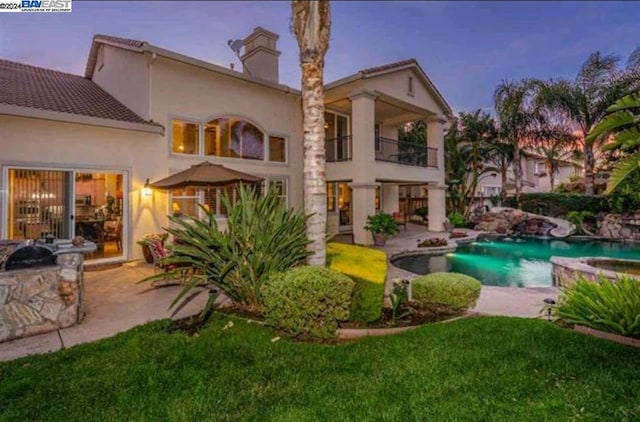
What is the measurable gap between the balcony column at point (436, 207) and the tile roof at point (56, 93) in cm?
1516

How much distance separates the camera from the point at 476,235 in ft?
64.7

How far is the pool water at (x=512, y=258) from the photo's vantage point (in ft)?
37.2

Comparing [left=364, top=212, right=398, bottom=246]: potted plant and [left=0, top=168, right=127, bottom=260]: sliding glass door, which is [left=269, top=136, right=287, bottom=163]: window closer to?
[left=364, top=212, right=398, bottom=246]: potted plant

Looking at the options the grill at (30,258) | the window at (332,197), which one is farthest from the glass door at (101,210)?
the window at (332,197)

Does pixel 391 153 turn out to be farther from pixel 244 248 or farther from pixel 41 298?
pixel 41 298

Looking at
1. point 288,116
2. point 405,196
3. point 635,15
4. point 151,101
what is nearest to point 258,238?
point 635,15

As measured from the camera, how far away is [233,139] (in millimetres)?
13836

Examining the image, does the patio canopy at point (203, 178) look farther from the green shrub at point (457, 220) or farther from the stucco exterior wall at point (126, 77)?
the green shrub at point (457, 220)

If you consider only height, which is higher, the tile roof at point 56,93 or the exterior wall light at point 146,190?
the tile roof at point 56,93

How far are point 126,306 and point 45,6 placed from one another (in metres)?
6.63

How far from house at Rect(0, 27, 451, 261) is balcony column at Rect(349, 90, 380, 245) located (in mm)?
51

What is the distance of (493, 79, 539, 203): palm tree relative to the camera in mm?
23672

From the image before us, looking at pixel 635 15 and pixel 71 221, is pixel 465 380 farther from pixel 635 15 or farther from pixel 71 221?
pixel 71 221

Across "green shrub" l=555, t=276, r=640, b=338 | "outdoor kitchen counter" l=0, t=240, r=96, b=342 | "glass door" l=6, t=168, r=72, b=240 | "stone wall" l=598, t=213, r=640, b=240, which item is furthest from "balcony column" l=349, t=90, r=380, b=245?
"stone wall" l=598, t=213, r=640, b=240
